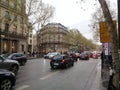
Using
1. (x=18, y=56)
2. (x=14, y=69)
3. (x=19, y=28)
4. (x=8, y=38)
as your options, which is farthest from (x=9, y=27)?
(x=14, y=69)

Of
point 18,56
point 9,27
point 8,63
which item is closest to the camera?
point 8,63

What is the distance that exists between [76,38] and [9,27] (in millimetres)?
71219

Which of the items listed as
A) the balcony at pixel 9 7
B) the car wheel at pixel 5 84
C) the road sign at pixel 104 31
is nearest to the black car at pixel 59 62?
the road sign at pixel 104 31

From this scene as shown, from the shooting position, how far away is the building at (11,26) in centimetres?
5237

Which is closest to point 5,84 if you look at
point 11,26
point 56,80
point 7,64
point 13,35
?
point 56,80

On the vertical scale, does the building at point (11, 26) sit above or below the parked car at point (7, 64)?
above

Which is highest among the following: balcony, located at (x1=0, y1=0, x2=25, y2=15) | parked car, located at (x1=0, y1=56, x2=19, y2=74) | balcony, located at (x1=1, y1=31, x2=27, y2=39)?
balcony, located at (x1=0, y1=0, x2=25, y2=15)

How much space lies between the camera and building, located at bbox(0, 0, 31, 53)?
52369 mm

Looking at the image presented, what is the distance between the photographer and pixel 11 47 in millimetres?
57250

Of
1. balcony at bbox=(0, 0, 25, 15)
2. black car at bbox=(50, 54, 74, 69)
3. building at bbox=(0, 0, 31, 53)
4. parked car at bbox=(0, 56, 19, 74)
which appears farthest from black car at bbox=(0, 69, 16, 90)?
balcony at bbox=(0, 0, 25, 15)

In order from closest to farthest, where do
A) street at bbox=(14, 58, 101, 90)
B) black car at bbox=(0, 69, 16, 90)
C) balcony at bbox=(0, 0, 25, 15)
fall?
black car at bbox=(0, 69, 16, 90) → street at bbox=(14, 58, 101, 90) → balcony at bbox=(0, 0, 25, 15)

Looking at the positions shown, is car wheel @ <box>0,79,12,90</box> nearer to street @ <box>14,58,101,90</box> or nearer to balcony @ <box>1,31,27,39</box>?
street @ <box>14,58,101,90</box>

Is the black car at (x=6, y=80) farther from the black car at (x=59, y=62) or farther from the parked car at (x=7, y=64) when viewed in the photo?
the black car at (x=59, y=62)

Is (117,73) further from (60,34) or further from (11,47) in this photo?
(60,34)
